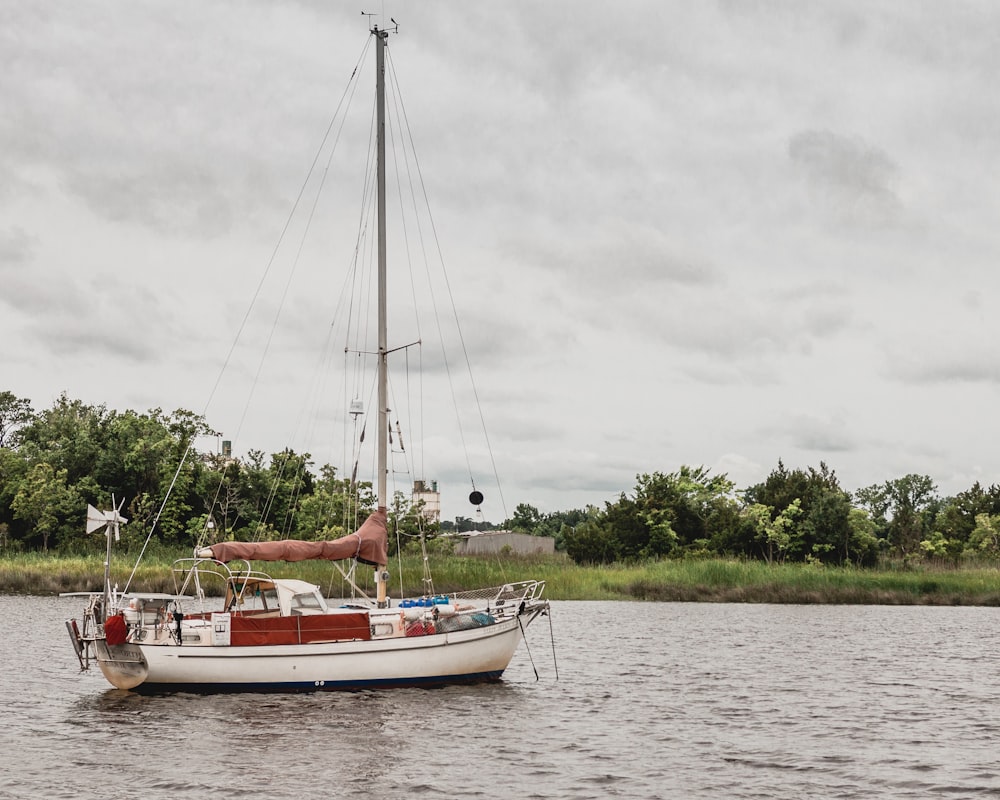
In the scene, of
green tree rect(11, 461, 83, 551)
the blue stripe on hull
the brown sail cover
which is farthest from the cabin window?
green tree rect(11, 461, 83, 551)

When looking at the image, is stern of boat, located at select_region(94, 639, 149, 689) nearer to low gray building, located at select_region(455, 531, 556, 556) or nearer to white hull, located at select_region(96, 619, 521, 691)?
white hull, located at select_region(96, 619, 521, 691)

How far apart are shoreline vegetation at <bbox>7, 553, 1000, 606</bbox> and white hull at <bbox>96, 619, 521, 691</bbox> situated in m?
34.2

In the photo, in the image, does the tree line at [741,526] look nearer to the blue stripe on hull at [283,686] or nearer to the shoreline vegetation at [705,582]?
the shoreline vegetation at [705,582]

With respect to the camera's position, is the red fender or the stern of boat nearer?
the red fender

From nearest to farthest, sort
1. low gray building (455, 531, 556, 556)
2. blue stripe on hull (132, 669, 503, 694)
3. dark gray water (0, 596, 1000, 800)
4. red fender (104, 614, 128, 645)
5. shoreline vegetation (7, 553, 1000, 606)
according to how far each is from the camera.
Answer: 1. dark gray water (0, 596, 1000, 800)
2. red fender (104, 614, 128, 645)
3. blue stripe on hull (132, 669, 503, 694)
4. shoreline vegetation (7, 553, 1000, 606)
5. low gray building (455, 531, 556, 556)

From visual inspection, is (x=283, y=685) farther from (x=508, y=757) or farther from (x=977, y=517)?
(x=977, y=517)

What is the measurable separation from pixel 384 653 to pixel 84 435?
93.2 m

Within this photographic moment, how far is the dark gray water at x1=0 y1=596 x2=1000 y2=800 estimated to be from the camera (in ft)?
71.3

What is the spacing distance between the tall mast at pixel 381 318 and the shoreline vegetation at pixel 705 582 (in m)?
32.7

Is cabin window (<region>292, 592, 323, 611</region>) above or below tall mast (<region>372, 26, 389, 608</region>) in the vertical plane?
below

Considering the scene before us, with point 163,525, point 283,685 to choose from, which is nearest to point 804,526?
point 163,525

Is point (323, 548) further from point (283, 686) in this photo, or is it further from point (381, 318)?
point (381, 318)

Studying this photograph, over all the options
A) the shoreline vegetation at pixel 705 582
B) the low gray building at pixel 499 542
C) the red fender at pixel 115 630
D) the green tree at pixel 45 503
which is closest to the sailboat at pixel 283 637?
the red fender at pixel 115 630

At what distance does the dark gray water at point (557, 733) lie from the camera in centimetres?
2172
